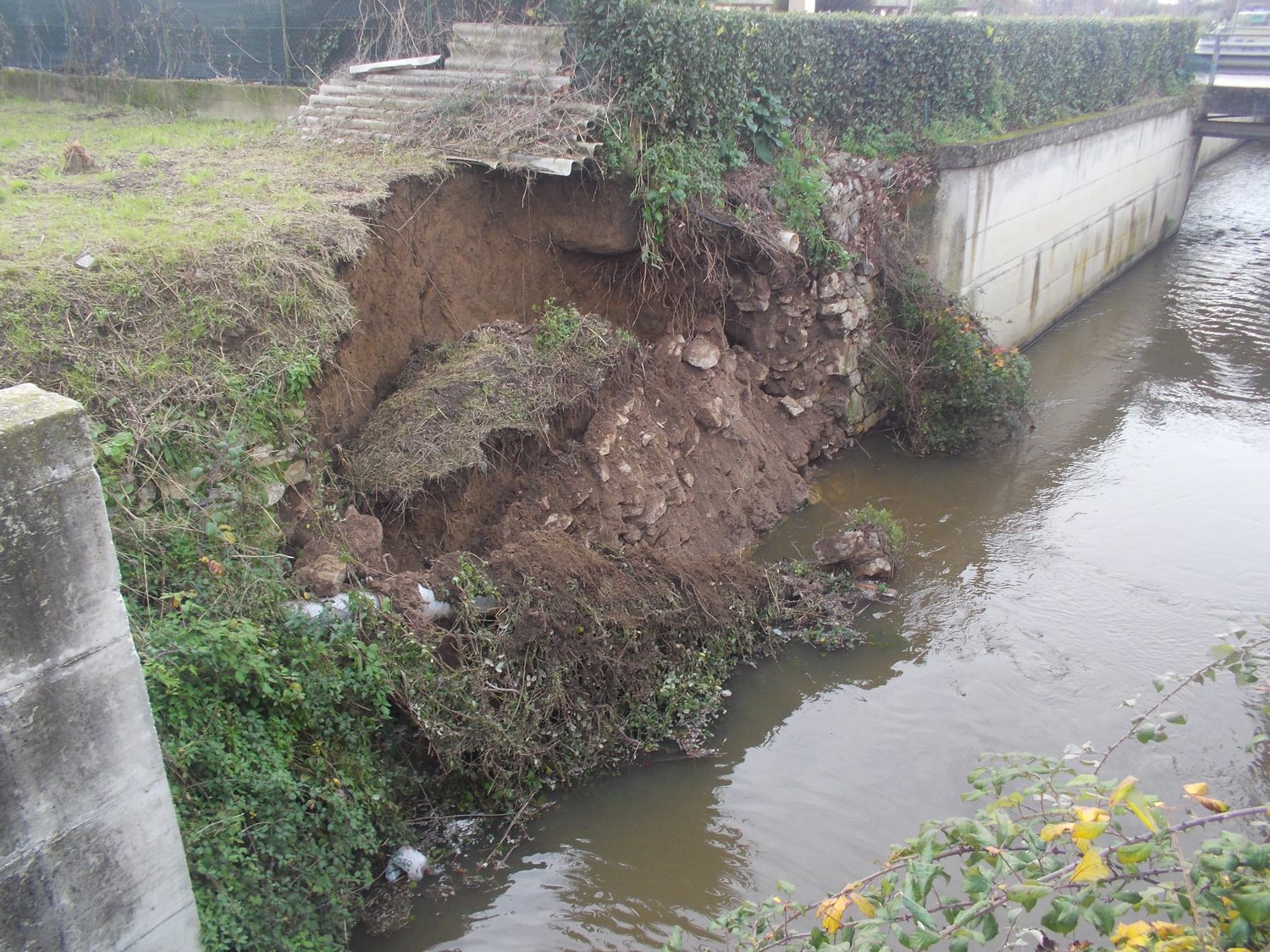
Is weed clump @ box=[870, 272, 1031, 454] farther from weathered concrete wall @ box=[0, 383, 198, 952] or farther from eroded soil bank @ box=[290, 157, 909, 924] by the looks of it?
weathered concrete wall @ box=[0, 383, 198, 952]

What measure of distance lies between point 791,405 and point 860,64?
175 inches

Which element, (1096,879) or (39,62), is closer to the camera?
(1096,879)

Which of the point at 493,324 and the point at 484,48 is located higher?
the point at 484,48

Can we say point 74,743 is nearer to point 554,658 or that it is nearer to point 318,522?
point 318,522

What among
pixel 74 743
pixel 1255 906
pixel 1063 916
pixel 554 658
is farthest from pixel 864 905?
pixel 554 658

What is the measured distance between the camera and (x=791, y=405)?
1012cm

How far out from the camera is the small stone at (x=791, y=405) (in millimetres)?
10117

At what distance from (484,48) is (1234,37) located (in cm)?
1907

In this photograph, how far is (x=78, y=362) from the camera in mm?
5512

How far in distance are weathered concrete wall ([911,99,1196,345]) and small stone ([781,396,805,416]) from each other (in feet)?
9.85

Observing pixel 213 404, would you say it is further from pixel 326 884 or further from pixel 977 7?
pixel 977 7

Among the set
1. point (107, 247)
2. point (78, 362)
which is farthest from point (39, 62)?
point (78, 362)

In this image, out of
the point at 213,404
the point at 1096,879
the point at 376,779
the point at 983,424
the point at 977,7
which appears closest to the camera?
the point at 1096,879

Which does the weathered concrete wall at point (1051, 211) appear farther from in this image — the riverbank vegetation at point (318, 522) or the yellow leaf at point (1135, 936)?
the yellow leaf at point (1135, 936)
